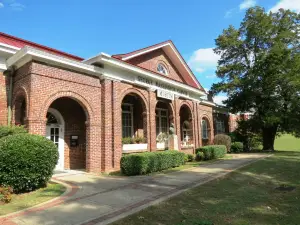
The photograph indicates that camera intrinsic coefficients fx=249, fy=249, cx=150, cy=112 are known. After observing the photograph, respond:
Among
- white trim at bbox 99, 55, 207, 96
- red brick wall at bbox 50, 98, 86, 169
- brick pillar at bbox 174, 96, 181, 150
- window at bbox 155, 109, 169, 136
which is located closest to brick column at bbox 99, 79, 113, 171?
white trim at bbox 99, 55, 207, 96

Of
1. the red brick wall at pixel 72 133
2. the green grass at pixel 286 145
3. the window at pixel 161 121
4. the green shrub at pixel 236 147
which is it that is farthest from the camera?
the green grass at pixel 286 145

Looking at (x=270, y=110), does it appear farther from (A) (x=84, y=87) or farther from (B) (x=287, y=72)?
(A) (x=84, y=87)

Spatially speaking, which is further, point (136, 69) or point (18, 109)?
point (136, 69)

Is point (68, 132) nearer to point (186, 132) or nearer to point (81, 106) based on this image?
point (81, 106)

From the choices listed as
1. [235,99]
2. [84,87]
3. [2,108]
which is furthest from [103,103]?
[235,99]

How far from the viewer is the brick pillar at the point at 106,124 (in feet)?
37.6

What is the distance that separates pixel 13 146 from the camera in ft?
22.9

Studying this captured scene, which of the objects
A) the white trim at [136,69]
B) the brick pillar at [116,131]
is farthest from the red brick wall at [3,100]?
the brick pillar at [116,131]

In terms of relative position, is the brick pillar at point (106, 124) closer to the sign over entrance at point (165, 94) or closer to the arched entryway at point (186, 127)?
the sign over entrance at point (165, 94)

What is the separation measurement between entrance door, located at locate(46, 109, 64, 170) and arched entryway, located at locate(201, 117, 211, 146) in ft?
46.0

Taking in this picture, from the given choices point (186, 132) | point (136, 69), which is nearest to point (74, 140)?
point (136, 69)

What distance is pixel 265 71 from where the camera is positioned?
2205 centimetres

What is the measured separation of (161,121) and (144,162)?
26.7 feet

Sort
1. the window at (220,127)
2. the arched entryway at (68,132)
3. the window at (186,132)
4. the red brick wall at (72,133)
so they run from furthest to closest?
the window at (220,127) → the window at (186,132) → the red brick wall at (72,133) → the arched entryway at (68,132)
